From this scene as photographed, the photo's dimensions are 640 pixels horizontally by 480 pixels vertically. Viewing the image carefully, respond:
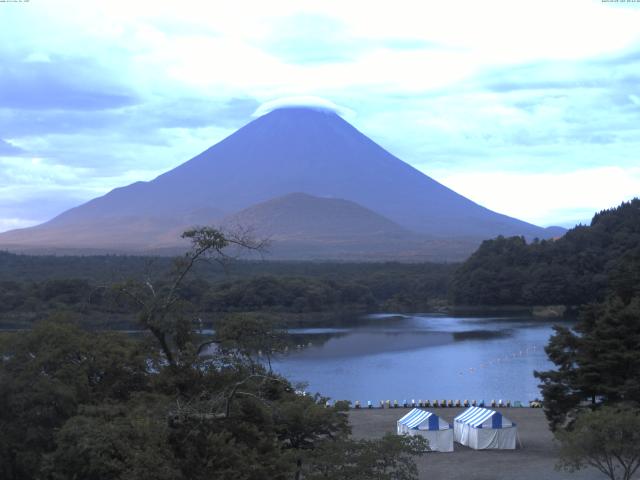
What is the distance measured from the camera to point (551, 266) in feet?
197

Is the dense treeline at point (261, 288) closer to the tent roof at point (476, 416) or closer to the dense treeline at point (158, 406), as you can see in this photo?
the tent roof at point (476, 416)

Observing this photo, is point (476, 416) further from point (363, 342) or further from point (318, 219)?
point (318, 219)

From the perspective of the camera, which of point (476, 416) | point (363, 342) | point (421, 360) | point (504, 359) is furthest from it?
point (363, 342)

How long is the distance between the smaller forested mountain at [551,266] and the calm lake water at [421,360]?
9.00m

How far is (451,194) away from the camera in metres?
176

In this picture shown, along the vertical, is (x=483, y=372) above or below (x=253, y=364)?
below

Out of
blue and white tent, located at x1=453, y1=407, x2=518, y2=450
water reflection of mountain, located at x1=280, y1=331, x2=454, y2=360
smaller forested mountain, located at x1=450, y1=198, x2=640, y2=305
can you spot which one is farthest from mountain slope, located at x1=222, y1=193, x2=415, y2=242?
blue and white tent, located at x1=453, y1=407, x2=518, y2=450

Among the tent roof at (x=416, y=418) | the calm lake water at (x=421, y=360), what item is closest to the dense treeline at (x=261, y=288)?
the calm lake water at (x=421, y=360)

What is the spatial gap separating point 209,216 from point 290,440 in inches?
4812

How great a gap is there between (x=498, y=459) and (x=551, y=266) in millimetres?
45070

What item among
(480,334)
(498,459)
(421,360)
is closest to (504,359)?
(421,360)

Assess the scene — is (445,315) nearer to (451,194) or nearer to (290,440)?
(290,440)

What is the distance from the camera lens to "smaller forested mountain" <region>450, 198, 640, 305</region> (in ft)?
189

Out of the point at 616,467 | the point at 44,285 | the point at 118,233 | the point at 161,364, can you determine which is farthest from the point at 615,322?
the point at 118,233
